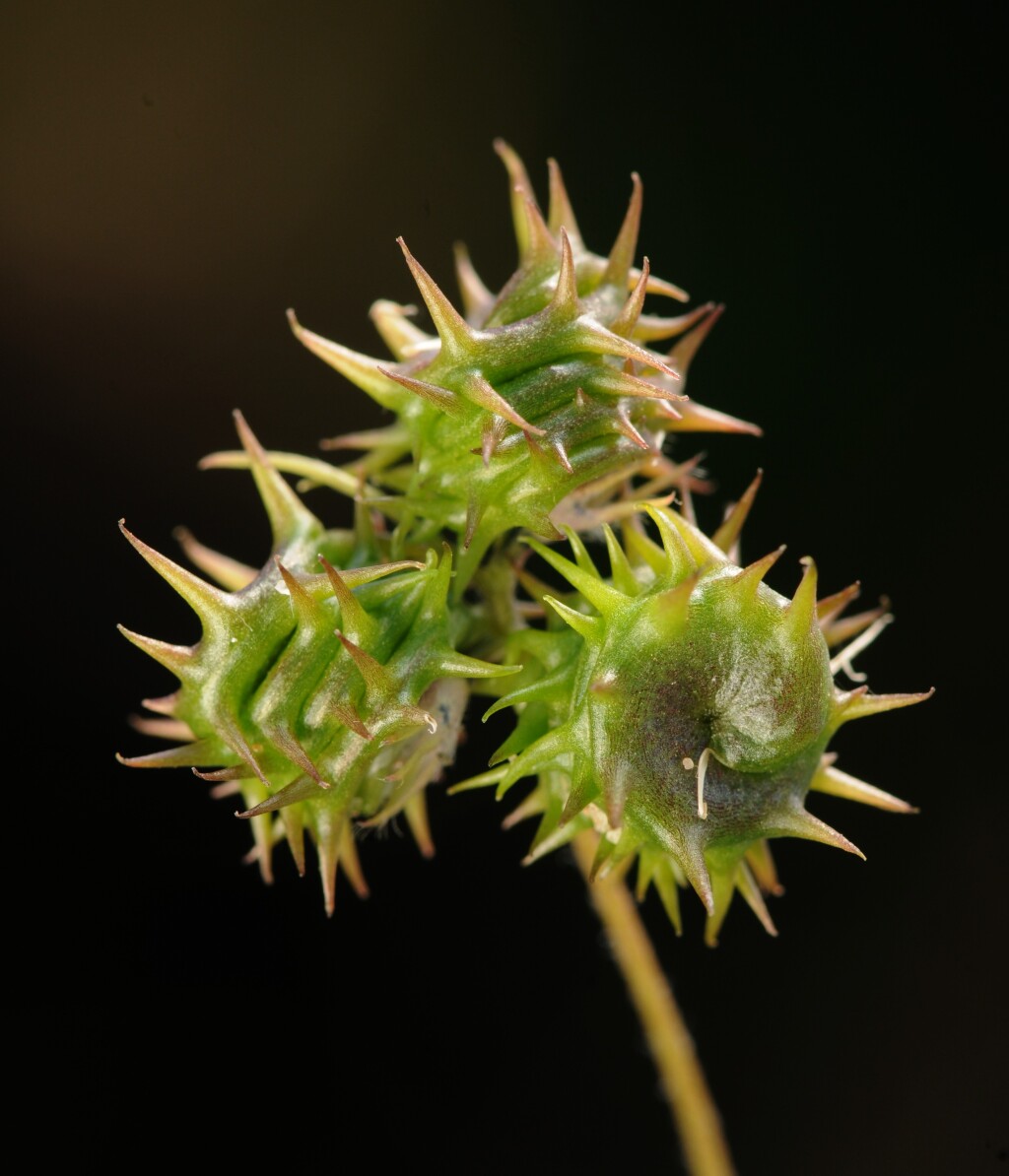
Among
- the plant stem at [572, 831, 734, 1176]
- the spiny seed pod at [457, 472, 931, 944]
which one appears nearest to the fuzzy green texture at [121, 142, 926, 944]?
the spiny seed pod at [457, 472, 931, 944]

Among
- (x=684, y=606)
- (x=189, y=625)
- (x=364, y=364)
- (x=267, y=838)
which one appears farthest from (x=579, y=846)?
(x=189, y=625)

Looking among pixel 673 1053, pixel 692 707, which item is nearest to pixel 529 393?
pixel 692 707

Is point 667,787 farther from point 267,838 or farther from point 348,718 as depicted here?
point 267,838

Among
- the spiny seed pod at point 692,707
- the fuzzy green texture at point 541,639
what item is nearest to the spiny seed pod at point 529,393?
the fuzzy green texture at point 541,639

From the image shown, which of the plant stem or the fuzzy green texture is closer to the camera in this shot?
the fuzzy green texture

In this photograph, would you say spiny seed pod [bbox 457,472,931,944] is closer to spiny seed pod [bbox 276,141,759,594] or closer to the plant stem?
spiny seed pod [bbox 276,141,759,594]

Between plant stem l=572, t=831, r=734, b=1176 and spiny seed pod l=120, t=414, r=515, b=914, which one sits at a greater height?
spiny seed pod l=120, t=414, r=515, b=914

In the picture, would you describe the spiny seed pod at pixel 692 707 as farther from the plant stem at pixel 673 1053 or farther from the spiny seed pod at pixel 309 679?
the plant stem at pixel 673 1053
